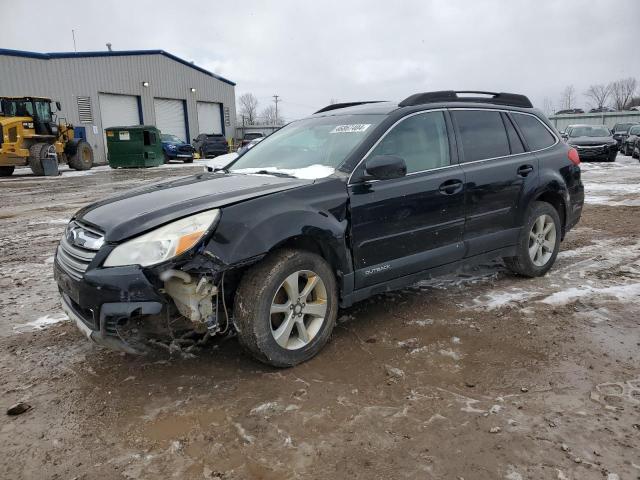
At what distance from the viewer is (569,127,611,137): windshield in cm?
1983

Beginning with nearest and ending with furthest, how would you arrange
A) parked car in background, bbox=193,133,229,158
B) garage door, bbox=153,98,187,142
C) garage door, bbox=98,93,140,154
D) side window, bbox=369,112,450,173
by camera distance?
1. side window, bbox=369,112,450,173
2. garage door, bbox=98,93,140,154
3. parked car in background, bbox=193,133,229,158
4. garage door, bbox=153,98,187,142

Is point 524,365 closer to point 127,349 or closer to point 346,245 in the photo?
point 346,245

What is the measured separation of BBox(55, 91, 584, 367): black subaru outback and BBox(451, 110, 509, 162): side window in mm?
14

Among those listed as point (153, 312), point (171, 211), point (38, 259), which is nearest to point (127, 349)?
point (153, 312)

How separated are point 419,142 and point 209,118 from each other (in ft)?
119

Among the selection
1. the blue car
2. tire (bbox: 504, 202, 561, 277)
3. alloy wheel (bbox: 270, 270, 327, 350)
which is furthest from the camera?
the blue car

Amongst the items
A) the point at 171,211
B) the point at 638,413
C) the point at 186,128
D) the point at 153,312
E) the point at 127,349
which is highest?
the point at 186,128

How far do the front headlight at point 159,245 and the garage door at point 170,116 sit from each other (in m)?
32.1

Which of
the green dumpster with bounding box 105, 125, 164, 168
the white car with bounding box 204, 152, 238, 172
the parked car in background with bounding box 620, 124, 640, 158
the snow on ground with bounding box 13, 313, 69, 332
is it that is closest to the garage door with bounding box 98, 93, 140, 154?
the green dumpster with bounding box 105, 125, 164, 168

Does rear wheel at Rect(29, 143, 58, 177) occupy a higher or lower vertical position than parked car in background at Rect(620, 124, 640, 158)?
higher

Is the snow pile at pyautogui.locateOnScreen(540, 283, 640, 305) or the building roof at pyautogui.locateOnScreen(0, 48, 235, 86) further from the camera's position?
the building roof at pyautogui.locateOnScreen(0, 48, 235, 86)

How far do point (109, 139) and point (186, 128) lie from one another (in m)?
12.7

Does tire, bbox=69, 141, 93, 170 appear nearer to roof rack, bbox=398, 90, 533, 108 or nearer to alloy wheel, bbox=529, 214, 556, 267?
roof rack, bbox=398, 90, 533, 108

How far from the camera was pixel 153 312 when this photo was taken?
259 centimetres
